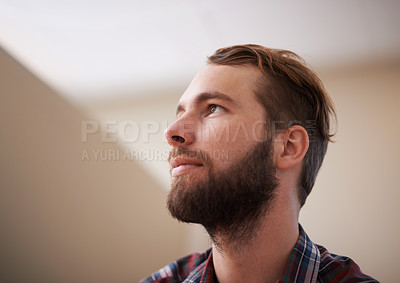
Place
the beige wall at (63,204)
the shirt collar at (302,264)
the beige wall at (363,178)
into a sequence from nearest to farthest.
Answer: the shirt collar at (302,264) < the beige wall at (363,178) < the beige wall at (63,204)

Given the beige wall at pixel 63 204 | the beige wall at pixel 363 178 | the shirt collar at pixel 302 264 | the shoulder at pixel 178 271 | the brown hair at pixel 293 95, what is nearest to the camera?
the shirt collar at pixel 302 264

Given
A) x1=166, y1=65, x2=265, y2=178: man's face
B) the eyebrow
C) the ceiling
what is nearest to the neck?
x1=166, y1=65, x2=265, y2=178: man's face

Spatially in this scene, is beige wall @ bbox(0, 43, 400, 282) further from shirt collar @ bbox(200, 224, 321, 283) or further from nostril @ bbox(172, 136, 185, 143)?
nostril @ bbox(172, 136, 185, 143)

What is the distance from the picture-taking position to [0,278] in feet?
4.93

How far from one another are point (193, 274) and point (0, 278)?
102cm

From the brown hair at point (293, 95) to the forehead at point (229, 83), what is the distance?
1.0 inches

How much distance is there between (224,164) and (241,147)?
7cm

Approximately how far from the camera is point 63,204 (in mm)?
1604

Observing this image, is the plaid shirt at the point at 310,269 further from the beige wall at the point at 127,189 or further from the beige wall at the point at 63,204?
the beige wall at the point at 63,204

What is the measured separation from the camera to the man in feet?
2.89

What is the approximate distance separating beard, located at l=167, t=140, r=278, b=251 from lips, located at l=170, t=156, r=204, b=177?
0.04 ft

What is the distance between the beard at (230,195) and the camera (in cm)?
87

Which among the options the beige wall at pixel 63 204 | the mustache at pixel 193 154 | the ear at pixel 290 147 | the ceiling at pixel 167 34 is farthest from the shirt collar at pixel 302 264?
the ceiling at pixel 167 34

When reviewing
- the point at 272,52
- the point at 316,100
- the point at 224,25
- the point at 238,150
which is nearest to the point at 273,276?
the point at 238,150
